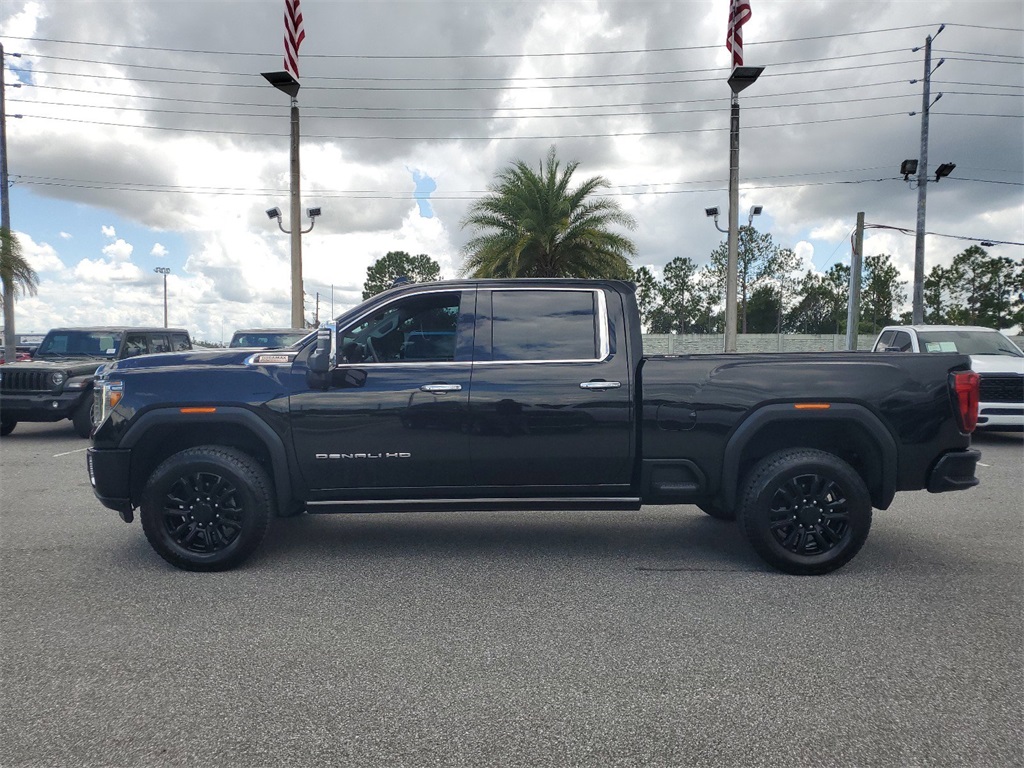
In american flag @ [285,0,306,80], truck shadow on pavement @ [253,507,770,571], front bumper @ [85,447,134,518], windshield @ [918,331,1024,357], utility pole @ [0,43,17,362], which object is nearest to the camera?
front bumper @ [85,447,134,518]

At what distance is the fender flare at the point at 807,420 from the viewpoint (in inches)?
193

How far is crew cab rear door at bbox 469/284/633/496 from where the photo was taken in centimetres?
495

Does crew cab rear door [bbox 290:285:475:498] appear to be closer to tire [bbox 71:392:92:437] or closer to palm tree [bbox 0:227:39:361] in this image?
tire [bbox 71:392:92:437]

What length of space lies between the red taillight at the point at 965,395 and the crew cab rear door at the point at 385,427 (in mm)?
3269

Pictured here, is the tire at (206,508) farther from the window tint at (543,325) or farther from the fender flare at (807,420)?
the fender flare at (807,420)

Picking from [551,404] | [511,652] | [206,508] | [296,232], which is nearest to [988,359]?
[551,404]

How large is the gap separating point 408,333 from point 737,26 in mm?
13997

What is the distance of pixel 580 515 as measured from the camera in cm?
677

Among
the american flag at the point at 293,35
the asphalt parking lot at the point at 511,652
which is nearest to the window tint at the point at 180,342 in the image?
the american flag at the point at 293,35

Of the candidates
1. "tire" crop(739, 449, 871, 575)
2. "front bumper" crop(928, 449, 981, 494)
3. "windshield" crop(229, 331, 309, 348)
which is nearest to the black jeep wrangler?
Result: "windshield" crop(229, 331, 309, 348)

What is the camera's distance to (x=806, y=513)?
4910mm

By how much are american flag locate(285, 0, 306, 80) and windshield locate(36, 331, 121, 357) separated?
321 inches

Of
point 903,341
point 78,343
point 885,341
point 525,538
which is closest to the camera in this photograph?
point 525,538

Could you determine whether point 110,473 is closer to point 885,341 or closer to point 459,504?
point 459,504
